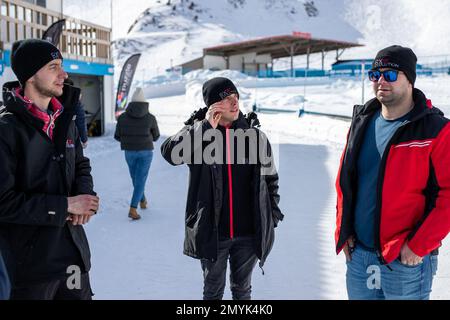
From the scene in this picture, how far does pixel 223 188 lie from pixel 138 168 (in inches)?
123

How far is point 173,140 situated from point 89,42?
1323cm

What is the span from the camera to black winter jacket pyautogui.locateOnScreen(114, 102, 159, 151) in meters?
5.58

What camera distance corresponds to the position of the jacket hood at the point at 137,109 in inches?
220

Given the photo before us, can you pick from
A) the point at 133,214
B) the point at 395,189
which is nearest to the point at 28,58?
the point at 395,189

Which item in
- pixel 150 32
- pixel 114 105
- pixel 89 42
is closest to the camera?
pixel 89 42

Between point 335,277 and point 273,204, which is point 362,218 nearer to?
point 273,204

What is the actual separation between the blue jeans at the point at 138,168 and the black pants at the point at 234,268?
2961 millimetres

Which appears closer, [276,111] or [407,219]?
[407,219]

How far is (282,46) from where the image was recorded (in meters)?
42.3

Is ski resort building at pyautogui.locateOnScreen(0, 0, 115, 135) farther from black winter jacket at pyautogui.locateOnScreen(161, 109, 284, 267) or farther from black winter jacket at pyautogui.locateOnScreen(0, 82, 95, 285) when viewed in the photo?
black winter jacket at pyautogui.locateOnScreen(0, 82, 95, 285)

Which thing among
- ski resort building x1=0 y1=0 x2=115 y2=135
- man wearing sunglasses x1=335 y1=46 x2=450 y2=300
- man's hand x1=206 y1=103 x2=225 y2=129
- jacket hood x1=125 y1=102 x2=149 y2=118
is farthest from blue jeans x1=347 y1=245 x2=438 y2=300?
ski resort building x1=0 y1=0 x2=115 y2=135

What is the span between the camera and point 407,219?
226cm

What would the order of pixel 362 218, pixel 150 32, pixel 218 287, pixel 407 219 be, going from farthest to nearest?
pixel 150 32 < pixel 218 287 < pixel 362 218 < pixel 407 219

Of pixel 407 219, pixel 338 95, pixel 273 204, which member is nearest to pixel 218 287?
pixel 273 204
